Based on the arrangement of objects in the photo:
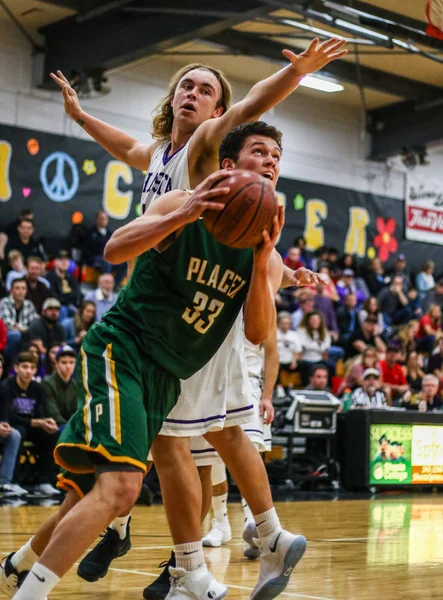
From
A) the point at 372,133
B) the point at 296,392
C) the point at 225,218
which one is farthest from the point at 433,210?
the point at 225,218

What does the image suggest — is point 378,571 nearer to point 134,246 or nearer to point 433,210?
point 134,246

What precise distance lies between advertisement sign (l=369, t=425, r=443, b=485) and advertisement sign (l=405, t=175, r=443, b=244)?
10115 millimetres

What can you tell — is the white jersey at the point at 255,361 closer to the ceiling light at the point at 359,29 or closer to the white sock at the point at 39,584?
the white sock at the point at 39,584

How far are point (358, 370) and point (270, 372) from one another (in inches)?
310

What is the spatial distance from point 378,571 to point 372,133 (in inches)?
683

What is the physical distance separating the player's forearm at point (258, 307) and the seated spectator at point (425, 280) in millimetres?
17375

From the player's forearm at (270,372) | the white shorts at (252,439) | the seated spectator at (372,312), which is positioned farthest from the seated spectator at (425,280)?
the player's forearm at (270,372)

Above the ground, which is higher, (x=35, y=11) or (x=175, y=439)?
(x=35, y=11)

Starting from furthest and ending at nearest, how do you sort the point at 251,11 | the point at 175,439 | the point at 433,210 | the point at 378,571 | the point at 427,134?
1. the point at 433,210
2. the point at 427,134
3. the point at 251,11
4. the point at 378,571
5. the point at 175,439

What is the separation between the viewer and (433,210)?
22.0 meters

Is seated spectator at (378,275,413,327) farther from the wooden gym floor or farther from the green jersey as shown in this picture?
the green jersey

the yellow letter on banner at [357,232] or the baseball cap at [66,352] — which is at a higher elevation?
the yellow letter on banner at [357,232]

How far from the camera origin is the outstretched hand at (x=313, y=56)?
377 centimetres

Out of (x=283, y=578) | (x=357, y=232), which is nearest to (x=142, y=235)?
(x=283, y=578)
